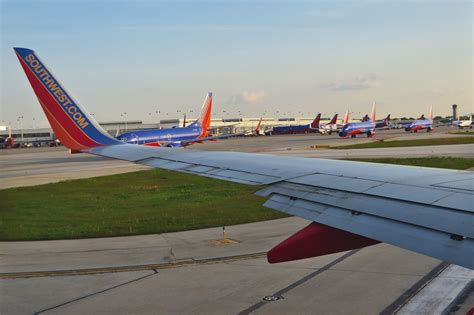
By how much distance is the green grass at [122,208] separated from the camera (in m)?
13.5

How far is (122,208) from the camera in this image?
1720 cm

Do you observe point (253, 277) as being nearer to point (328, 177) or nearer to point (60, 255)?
point (328, 177)

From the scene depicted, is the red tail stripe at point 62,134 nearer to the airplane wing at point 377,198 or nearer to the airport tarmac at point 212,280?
the airport tarmac at point 212,280

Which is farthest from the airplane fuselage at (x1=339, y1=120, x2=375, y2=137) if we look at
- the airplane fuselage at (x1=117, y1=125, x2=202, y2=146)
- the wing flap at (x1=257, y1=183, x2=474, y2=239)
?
the wing flap at (x1=257, y1=183, x2=474, y2=239)

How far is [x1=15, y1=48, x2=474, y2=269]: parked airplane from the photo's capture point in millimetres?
3494

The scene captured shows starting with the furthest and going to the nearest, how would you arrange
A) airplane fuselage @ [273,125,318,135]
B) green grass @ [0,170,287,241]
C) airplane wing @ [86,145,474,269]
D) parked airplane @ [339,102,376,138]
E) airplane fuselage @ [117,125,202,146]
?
airplane fuselage @ [273,125,318,135], parked airplane @ [339,102,376,138], airplane fuselage @ [117,125,202,146], green grass @ [0,170,287,241], airplane wing @ [86,145,474,269]

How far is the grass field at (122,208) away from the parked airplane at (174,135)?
15.8 meters

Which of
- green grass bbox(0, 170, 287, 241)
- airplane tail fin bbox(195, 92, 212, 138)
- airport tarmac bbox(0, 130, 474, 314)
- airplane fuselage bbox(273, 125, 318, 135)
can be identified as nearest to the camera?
airport tarmac bbox(0, 130, 474, 314)

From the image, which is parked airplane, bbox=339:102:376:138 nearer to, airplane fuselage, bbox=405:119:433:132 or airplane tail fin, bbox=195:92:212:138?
airplane fuselage, bbox=405:119:433:132

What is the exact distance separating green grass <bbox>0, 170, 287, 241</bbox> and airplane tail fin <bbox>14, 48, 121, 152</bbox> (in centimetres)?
376

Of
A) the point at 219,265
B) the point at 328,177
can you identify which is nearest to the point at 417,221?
the point at 328,177

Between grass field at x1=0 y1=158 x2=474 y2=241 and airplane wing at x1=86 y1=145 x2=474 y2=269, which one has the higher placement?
airplane wing at x1=86 y1=145 x2=474 y2=269

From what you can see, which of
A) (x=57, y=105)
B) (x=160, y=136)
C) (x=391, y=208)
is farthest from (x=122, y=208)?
(x=160, y=136)

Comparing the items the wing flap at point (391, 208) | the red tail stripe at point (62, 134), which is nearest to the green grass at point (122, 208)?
the red tail stripe at point (62, 134)
